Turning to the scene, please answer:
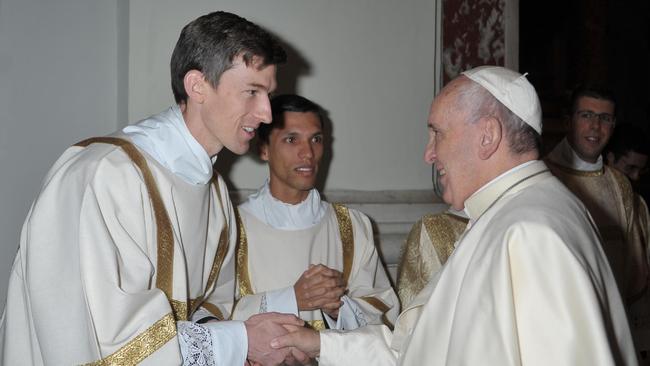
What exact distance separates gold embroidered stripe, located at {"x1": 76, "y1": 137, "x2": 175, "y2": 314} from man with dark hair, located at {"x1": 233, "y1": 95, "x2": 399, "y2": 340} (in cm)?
66

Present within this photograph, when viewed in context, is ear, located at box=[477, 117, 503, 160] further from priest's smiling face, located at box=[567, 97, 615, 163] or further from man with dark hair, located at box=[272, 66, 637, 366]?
priest's smiling face, located at box=[567, 97, 615, 163]

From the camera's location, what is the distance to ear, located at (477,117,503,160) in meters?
2.32

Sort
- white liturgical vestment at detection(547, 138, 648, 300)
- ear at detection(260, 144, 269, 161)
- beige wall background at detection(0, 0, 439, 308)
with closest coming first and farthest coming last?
ear at detection(260, 144, 269, 161) → beige wall background at detection(0, 0, 439, 308) → white liturgical vestment at detection(547, 138, 648, 300)

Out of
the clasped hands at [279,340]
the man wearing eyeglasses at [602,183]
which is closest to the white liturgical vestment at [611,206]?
the man wearing eyeglasses at [602,183]

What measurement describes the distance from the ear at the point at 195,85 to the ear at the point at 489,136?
107cm

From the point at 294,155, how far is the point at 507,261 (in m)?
1.71

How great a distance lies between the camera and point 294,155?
3.65m

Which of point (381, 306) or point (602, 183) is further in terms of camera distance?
point (602, 183)

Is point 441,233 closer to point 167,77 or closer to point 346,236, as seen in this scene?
point 346,236

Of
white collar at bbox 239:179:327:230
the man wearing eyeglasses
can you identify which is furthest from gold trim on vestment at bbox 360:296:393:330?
the man wearing eyeglasses

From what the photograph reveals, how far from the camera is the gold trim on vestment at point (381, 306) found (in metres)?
3.45

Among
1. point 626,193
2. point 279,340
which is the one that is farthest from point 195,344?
point 626,193

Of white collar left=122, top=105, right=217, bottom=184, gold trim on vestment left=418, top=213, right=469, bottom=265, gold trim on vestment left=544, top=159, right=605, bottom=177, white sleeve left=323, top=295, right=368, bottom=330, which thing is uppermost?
white collar left=122, top=105, right=217, bottom=184

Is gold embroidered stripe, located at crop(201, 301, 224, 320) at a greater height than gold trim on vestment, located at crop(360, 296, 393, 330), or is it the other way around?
gold embroidered stripe, located at crop(201, 301, 224, 320)
